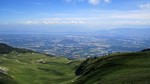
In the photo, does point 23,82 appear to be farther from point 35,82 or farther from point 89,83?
point 89,83

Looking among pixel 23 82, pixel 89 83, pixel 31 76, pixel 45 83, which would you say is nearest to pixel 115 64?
pixel 89 83

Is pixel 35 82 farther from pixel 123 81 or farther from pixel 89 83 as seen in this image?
pixel 123 81

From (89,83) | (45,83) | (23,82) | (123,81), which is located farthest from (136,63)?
(23,82)

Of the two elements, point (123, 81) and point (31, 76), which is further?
point (31, 76)

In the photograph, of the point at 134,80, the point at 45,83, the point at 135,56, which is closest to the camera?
the point at 134,80

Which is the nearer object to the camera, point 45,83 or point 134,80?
point 134,80

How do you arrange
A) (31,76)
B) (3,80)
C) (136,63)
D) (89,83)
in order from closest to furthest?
1. (89,83)
2. (136,63)
3. (3,80)
4. (31,76)

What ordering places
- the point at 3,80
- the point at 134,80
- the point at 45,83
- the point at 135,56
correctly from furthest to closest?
the point at 45,83 → the point at 3,80 → the point at 135,56 → the point at 134,80

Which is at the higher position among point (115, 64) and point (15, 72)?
point (115, 64)

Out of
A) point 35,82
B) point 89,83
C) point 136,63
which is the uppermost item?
point 136,63
